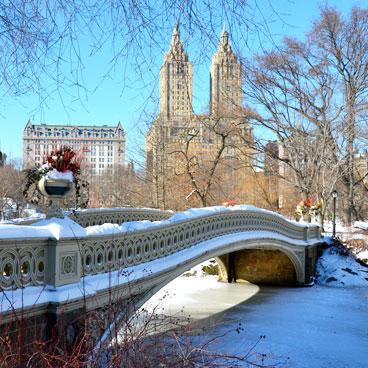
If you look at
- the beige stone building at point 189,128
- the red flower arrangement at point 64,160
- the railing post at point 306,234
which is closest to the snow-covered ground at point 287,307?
the red flower arrangement at point 64,160

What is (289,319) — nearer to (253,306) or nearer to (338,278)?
(253,306)

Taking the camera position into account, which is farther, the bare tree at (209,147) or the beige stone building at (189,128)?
the bare tree at (209,147)

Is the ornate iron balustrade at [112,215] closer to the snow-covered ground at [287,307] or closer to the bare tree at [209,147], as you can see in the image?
the snow-covered ground at [287,307]

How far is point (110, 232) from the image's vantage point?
664cm

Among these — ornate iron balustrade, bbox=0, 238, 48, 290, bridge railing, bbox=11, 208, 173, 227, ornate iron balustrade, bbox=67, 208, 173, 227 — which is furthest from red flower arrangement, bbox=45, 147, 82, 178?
ornate iron balustrade, bbox=67, 208, 173, 227

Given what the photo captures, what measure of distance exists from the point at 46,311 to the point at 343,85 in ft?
82.6

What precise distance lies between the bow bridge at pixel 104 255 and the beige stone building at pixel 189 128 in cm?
190

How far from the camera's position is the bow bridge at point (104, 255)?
4.91 metres

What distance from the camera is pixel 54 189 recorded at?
626 centimetres

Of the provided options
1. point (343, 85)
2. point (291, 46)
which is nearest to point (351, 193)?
point (343, 85)

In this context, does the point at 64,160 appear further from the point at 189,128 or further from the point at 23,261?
the point at 189,128

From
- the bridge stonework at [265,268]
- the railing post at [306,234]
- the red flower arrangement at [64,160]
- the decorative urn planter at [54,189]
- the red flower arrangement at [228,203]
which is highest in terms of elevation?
the red flower arrangement at [64,160]

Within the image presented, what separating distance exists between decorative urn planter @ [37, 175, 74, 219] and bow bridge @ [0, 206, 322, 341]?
0.46 metres

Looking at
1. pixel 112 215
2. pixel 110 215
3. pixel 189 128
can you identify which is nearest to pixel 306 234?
pixel 189 128
